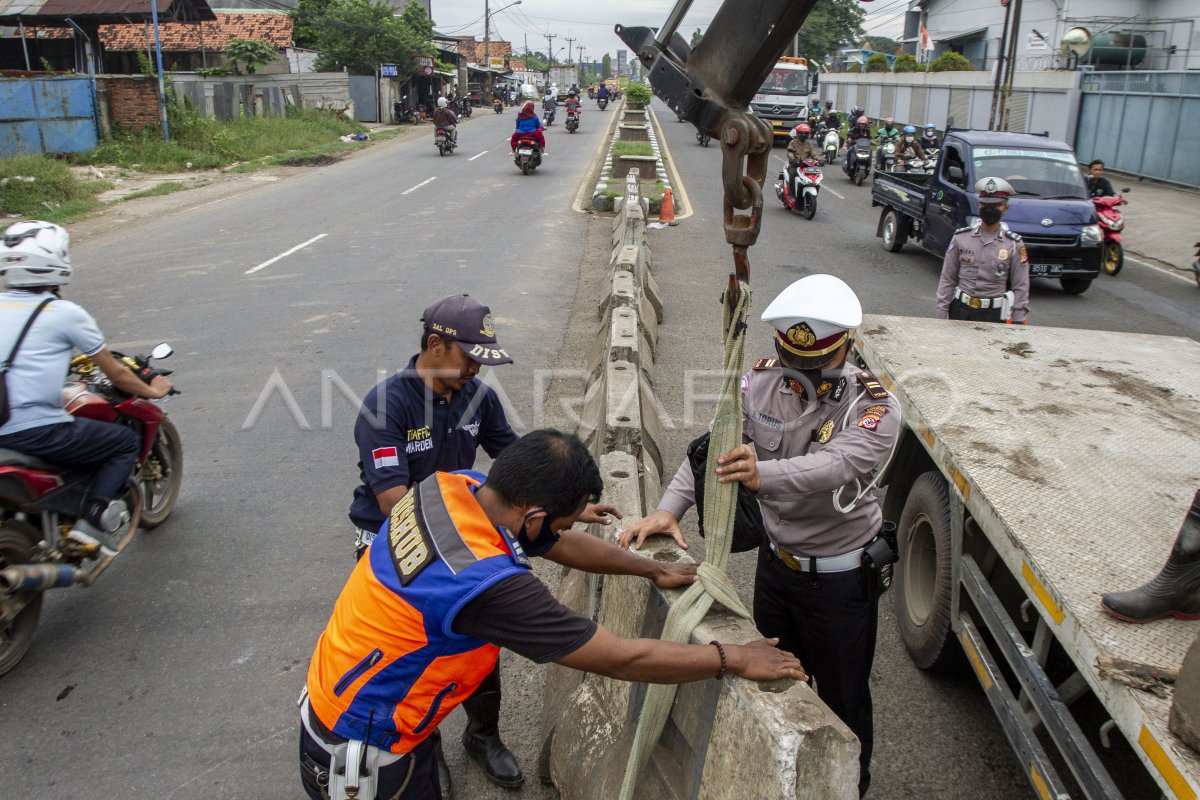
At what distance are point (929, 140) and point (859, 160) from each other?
1667 millimetres

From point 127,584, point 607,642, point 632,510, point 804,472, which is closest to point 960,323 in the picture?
point 632,510

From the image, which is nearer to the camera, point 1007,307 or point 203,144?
point 1007,307

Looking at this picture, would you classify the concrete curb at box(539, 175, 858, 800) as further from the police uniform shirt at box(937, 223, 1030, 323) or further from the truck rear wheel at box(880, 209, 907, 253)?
the truck rear wheel at box(880, 209, 907, 253)

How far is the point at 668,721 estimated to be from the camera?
257 centimetres

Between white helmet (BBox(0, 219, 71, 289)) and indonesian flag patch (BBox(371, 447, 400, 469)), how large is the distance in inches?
78.4

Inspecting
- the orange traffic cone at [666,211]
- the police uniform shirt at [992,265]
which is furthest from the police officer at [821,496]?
the orange traffic cone at [666,211]

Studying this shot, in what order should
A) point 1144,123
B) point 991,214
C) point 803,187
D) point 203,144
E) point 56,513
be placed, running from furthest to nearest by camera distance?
point 203,144 < point 1144,123 < point 803,187 < point 991,214 < point 56,513

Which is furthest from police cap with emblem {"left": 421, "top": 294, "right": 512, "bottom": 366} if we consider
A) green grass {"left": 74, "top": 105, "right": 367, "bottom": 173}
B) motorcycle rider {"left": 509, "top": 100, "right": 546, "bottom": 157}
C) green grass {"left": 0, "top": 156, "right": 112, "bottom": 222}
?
green grass {"left": 74, "top": 105, "right": 367, "bottom": 173}

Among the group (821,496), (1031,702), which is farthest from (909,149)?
(1031,702)

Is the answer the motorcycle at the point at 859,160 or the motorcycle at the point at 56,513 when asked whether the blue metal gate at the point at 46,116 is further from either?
the motorcycle at the point at 859,160

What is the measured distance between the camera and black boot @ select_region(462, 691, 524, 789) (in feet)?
10.8

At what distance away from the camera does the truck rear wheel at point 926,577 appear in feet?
12.2

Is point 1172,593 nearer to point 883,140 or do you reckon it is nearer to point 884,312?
point 884,312

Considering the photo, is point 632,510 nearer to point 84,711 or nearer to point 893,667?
point 893,667
